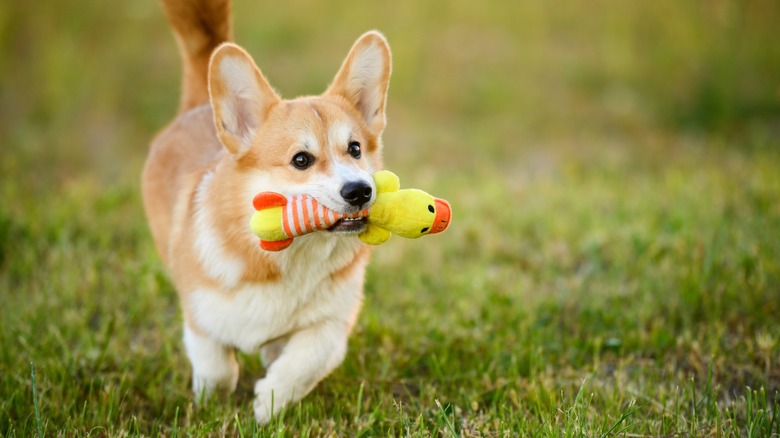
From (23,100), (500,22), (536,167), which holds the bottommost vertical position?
(536,167)

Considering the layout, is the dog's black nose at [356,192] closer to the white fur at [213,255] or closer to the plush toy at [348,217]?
the plush toy at [348,217]

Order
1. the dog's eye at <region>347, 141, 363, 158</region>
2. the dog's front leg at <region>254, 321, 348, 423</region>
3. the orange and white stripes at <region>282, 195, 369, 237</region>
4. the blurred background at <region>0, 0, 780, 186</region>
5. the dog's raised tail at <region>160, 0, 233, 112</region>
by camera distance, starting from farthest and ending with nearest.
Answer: the blurred background at <region>0, 0, 780, 186</region>
the dog's raised tail at <region>160, 0, 233, 112</region>
the dog's eye at <region>347, 141, 363, 158</region>
the dog's front leg at <region>254, 321, 348, 423</region>
the orange and white stripes at <region>282, 195, 369, 237</region>

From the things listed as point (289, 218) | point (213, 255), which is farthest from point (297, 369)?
point (289, 218)

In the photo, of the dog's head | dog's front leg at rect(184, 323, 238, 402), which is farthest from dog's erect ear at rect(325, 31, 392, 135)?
dog's front leg at rect(184, 323, 238, 402)

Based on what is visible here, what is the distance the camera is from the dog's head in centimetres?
248

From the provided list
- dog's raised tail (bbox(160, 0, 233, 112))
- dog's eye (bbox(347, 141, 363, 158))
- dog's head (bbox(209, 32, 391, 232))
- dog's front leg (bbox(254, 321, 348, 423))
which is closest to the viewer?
dog's head (bbox(209, 32, 391, 232))

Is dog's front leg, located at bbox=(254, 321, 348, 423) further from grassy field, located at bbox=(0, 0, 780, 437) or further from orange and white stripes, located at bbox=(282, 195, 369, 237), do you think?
orange and white stripes, located at bbox=(282, 195, 369, 237)

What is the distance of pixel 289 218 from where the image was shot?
90.8 inches

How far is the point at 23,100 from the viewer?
6359mm

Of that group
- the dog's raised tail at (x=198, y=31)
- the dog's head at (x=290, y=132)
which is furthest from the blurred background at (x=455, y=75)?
the dog's head at (x=290, y=132)

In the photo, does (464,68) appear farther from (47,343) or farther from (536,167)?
(47,343)

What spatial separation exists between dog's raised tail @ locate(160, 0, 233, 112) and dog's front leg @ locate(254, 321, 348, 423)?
1.50 metres

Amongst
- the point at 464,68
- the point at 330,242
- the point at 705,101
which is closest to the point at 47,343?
the point at 330,242

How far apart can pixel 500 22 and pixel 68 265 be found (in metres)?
6.20
